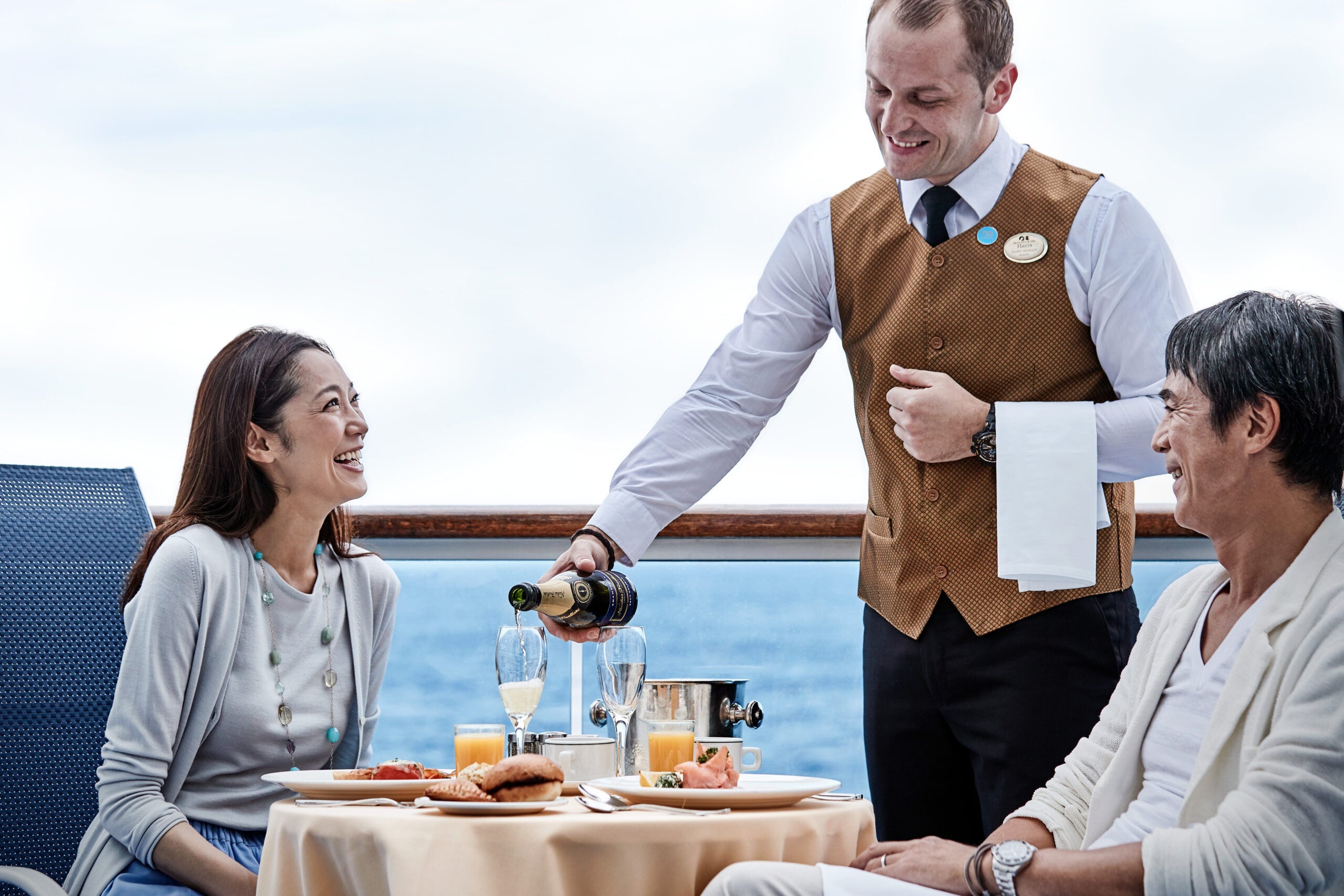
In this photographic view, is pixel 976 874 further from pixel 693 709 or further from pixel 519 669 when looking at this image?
pixel 519 669

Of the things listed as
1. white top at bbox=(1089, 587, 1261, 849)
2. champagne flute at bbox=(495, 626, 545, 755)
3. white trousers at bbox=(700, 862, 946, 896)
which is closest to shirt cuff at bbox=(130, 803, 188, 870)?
champagne flute at bbox=(495, 626, 545, 755)

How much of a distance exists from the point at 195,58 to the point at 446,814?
12.2ft

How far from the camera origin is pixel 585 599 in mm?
1903

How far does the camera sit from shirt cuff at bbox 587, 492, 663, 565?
2.12 metres

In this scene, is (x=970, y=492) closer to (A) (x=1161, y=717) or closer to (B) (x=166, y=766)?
(A) (x=1161, y=717)

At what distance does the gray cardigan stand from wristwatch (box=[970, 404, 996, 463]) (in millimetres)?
1122

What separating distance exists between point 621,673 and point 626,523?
1.44 feet

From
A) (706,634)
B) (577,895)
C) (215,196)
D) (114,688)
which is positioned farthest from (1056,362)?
(215,196)

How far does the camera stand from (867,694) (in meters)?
2.01

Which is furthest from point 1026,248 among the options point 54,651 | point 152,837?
point 54,651

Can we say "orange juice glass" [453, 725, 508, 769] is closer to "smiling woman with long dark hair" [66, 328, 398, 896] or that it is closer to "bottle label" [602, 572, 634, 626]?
"bottle label" [602, 572, 634, 626]

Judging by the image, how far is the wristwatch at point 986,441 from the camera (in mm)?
1856

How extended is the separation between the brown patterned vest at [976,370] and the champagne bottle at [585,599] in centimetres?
42

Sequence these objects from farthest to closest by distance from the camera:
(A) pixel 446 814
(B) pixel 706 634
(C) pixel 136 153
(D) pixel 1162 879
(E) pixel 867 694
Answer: (C) pixel 136 153, (B) pixel 706 634, (E) pixel 867 694, (A) pixel 446 814, (D) pixel 1162 879
